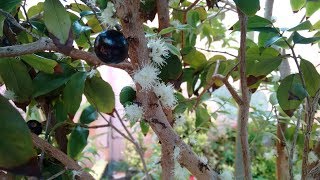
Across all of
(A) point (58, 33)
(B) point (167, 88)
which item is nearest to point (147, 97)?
(B) point (167, 88)

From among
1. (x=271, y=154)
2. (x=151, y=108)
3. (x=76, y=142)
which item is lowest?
(x=271, y=154)

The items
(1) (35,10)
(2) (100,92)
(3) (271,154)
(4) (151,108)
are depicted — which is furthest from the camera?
(3) (271,154)

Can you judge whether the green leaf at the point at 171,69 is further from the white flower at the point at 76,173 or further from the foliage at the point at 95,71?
the white flower at the point at 76,173

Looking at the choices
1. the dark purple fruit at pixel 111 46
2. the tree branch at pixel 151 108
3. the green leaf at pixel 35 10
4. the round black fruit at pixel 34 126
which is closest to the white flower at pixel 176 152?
the tree branch at pixel 151 108

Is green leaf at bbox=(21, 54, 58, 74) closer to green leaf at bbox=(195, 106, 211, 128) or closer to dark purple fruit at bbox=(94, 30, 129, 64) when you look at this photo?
dark purple fruit at bbox=(94, 30, 129, 64)

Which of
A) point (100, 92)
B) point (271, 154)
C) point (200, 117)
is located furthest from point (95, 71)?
point (271, 154)

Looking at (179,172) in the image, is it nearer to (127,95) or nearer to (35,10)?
(127,95)

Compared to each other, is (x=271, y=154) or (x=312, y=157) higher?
(x=312, y=157)
